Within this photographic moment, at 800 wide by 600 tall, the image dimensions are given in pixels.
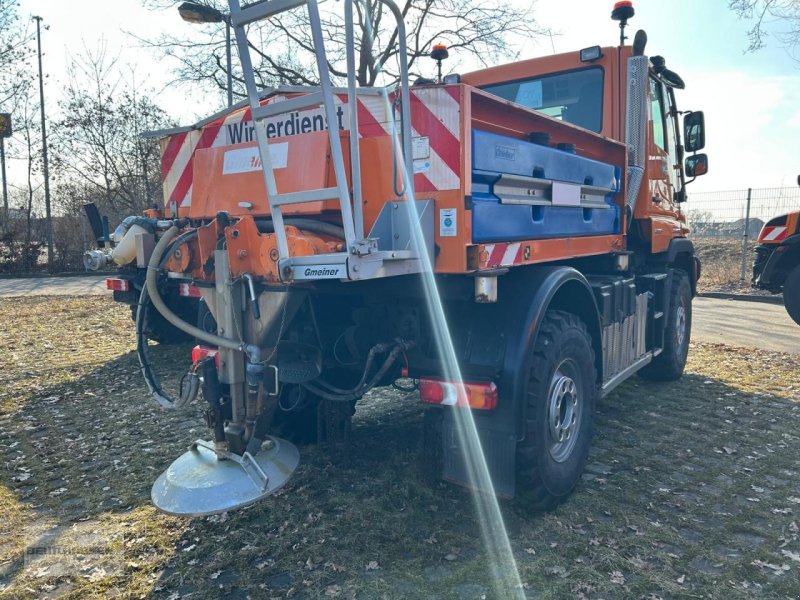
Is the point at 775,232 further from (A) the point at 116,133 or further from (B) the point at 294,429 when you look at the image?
(A) the point at 116,133

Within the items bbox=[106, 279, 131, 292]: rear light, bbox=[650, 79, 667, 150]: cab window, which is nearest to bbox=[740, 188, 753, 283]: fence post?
bbox=[650, 79, 667, 150]: cab window

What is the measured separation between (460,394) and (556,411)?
0.75 m

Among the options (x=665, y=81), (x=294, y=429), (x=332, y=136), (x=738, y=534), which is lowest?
(x=738, y=534)

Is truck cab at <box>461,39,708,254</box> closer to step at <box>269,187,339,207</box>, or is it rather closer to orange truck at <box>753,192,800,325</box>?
step at <box>269,187,339,207</box>

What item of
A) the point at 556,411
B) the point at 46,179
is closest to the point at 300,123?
the point at 556,411

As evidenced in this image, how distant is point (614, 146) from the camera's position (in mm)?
4484

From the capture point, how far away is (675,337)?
6.01 metres

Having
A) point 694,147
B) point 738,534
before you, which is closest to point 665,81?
point 694,147

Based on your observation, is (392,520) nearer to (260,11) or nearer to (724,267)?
(260,11)

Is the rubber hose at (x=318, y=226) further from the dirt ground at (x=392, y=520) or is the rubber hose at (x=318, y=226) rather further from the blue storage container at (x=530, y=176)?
the dirt ground at (x=392, y=520)

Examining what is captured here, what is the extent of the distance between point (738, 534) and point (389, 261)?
241 centimetres

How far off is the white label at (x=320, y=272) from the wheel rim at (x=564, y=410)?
149 cm

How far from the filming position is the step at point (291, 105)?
8.07ft

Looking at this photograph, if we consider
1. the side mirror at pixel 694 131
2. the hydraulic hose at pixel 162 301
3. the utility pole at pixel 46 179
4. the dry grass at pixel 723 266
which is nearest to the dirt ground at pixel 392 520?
the hydraulic hose at pixel 162 301
